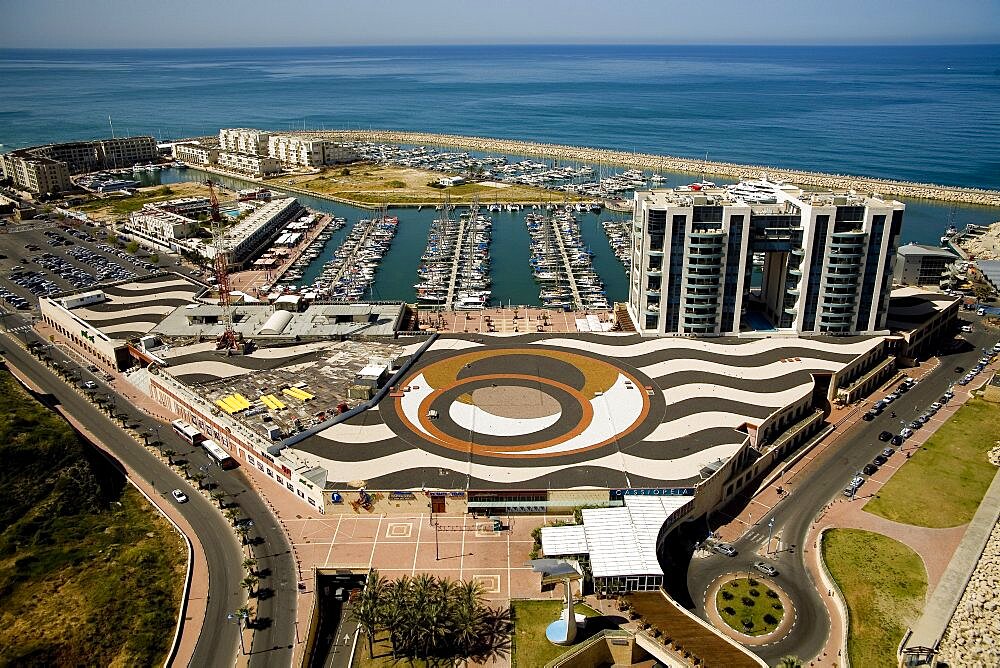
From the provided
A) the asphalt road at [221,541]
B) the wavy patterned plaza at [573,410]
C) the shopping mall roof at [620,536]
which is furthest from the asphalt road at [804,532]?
the asphalt road at [221,541]

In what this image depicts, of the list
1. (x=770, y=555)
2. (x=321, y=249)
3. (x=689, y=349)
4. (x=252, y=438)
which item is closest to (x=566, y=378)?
(x=689, y=349)

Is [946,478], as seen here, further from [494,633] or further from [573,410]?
[494,633]

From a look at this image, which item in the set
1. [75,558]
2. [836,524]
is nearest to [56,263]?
[75,558]

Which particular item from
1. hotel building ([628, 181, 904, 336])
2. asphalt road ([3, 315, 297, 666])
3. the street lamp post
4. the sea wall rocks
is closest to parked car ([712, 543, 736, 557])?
the sea wall rocks

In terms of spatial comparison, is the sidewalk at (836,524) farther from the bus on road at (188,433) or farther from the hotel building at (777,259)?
the bus on road at (188,433)

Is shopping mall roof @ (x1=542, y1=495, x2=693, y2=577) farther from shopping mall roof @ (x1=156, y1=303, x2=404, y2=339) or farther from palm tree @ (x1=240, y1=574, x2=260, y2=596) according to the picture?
shopping mall roof @ (x1=156, y1=303, x2=404, y2=339)

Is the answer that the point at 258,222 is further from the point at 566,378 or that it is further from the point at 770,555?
the point at 770,555
